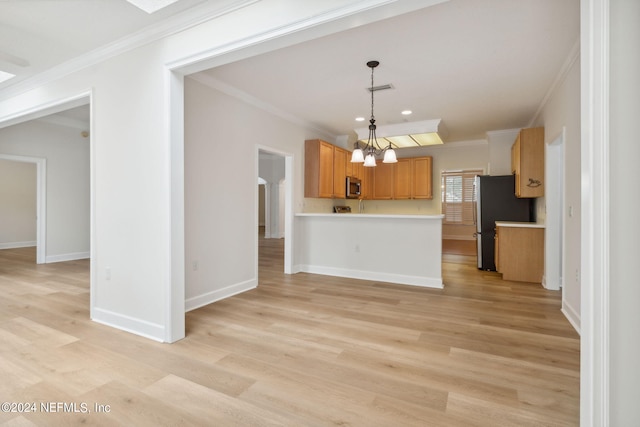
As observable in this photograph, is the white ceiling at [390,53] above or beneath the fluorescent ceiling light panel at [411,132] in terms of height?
above

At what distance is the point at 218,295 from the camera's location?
3912 mm

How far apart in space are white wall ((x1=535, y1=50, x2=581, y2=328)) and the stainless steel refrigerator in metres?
1.79

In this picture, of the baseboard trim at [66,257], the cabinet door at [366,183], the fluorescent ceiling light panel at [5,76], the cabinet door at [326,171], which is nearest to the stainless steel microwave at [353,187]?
the cabinet door at [366,183]

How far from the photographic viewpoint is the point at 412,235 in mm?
4664

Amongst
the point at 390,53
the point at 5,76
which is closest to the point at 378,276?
the point at 390,53

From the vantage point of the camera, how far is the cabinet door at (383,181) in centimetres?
797

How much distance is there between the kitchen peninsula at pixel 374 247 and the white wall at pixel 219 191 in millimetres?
1262

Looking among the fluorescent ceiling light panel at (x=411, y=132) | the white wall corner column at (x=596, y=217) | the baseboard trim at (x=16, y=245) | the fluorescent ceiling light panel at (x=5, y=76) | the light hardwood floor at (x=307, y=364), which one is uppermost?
the fluorescent ceiling light panel at (x=5, y=76)

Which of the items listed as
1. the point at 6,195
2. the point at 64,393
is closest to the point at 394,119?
the point at 64,393

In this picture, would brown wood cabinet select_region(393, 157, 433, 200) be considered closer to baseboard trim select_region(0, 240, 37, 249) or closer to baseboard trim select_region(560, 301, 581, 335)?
baseboard trim select_region(560, 301, 581, 335)

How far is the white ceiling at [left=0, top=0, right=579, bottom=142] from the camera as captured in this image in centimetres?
249

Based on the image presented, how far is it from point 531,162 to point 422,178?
3.10m

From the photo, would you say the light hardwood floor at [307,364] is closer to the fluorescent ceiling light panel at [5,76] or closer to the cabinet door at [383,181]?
the fluorescent ceiling light panel at [5,76]

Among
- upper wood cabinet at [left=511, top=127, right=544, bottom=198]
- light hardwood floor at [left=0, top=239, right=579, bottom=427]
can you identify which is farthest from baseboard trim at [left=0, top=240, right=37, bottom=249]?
upper wood cabinet at [left=511, top=127, right=544, bottom=198]
